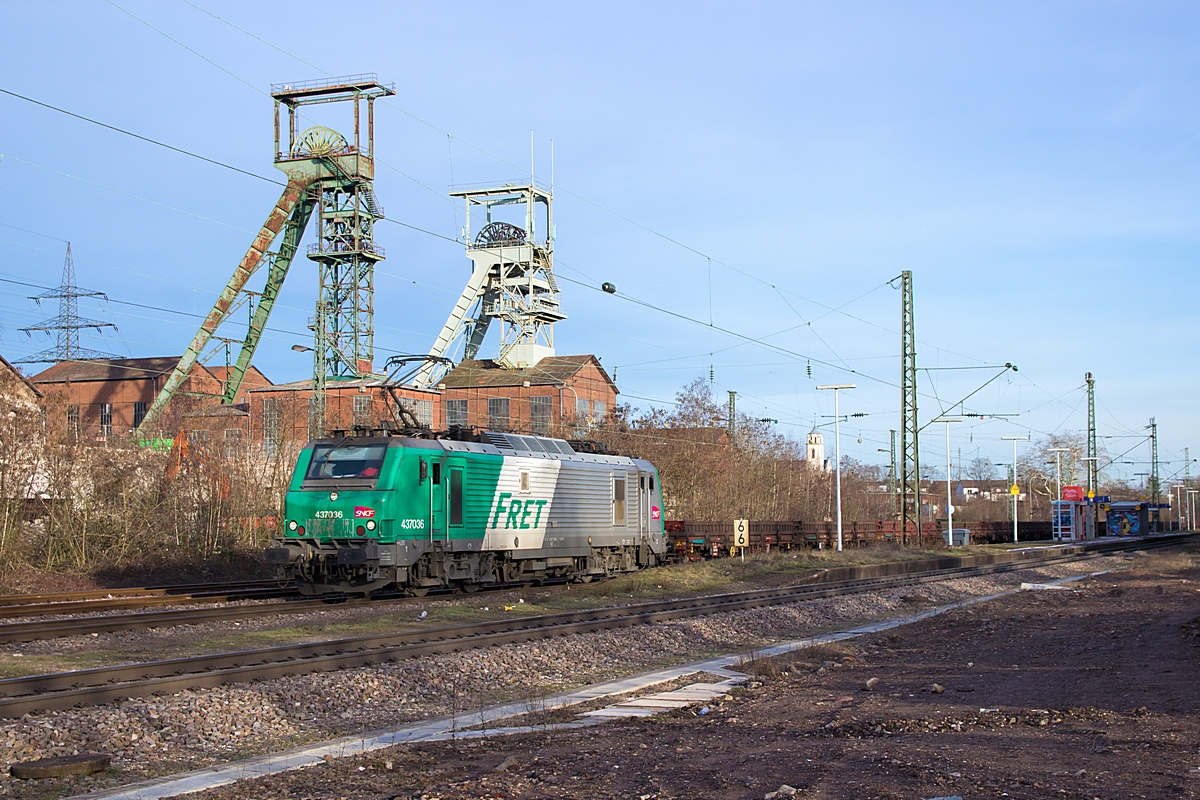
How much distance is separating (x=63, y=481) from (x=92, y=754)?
19124 millimetres

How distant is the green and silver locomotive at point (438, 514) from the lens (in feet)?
71.0

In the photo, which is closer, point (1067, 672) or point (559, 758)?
point (559, 758)

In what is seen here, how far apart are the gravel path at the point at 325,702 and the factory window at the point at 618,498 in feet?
35.9

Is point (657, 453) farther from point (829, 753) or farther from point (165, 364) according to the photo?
point (829, 753)

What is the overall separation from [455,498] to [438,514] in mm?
692

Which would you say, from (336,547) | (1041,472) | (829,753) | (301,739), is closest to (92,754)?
(301,739)

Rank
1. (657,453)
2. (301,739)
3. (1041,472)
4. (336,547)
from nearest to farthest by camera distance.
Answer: (301,739), (336,547), (657,453), (1041,472)

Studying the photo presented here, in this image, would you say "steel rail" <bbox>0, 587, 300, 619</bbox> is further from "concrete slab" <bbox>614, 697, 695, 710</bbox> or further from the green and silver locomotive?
"concrete slab" <bbox>614, 697, 695, 710</bbox>

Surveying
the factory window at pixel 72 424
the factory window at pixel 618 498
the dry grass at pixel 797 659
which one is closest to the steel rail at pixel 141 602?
the factory window at pixel 72 424

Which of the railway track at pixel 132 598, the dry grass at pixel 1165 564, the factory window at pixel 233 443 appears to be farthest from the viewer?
the dry grass at pixel 1165 564

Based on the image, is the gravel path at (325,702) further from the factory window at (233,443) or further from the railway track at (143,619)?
the factory window at (233,443)

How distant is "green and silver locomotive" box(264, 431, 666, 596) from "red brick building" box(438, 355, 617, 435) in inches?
1332

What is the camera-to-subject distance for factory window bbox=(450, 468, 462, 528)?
2328 centimetres

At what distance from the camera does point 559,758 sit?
873 centimetres
